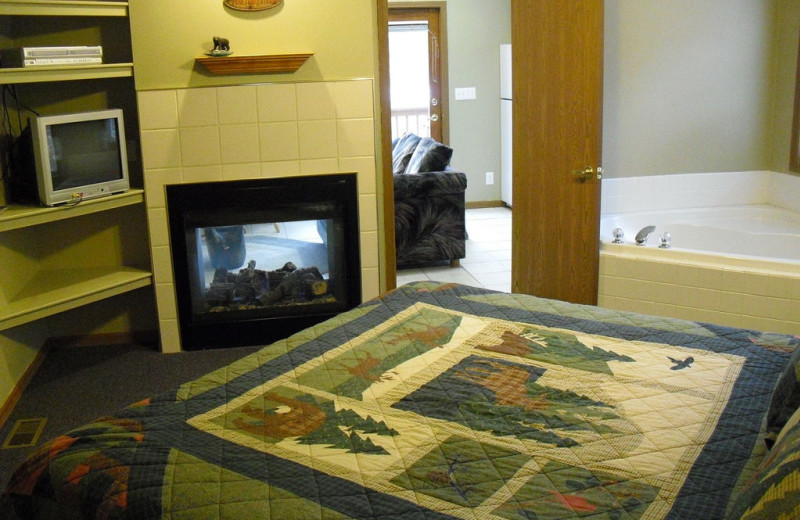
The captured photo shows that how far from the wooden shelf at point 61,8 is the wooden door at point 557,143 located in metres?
2.06

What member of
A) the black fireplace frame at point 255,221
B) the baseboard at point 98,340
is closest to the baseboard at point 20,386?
the baseboard at point 98,340

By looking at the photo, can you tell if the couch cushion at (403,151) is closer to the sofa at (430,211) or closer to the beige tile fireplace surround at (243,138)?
the sofa at (430,211)

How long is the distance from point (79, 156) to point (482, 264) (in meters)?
3.22

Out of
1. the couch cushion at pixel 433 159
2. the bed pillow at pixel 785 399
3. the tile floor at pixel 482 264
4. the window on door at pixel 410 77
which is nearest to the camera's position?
the bed pillow at pixel 785 399

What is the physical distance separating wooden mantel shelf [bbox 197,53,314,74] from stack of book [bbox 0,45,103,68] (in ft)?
1.71

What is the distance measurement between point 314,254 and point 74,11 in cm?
173

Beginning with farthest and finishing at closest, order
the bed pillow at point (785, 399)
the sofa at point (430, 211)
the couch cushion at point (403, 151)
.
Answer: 1. the couch cushion at point (403, 151)
2. the sofa at point (430, 211)
3. the bed pillow at point (785, 399)

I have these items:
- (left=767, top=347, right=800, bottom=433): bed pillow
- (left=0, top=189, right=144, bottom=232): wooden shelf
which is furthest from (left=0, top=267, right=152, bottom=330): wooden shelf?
(left=767, top=347, right=800, bottom=433): bed pillow

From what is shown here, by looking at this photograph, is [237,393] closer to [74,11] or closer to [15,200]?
[15,200]

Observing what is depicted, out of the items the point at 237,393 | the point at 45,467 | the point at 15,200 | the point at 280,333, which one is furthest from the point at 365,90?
the point at 45,467

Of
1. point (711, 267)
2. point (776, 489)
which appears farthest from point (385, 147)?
point (776, 489)

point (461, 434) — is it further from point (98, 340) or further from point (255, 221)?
point (98, 340)

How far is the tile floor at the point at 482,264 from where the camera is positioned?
5723 millimetres

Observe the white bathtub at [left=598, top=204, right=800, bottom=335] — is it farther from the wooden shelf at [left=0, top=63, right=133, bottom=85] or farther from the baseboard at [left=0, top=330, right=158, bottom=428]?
the wooden shelf at [left=0, top=63, right=133, bottom=85]
